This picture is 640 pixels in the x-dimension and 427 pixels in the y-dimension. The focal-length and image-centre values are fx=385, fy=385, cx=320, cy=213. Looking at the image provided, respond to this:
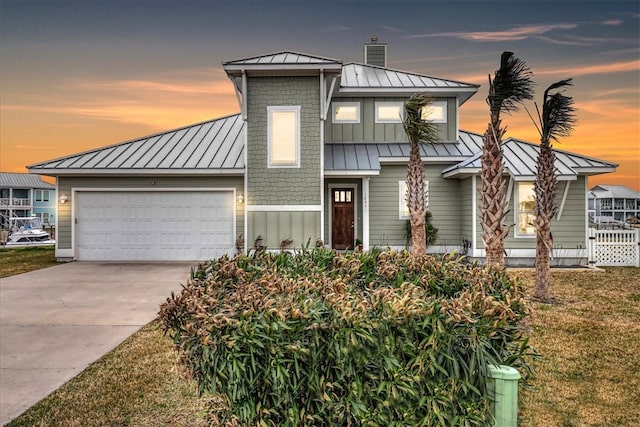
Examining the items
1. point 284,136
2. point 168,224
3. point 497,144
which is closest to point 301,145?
point 284,136

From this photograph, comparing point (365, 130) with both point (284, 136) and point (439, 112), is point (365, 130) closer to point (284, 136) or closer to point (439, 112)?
point (439, 112)

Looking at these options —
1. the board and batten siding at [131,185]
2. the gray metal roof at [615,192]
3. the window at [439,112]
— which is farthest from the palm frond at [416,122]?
the gray metal roof at [615,192]

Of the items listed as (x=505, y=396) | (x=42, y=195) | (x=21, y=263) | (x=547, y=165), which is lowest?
(x=21, y=263)

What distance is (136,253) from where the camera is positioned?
549 inches

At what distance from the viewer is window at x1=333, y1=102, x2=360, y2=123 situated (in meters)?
15.3

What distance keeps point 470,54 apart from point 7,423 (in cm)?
1820

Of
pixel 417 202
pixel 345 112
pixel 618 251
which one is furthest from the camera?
pixel 345 112

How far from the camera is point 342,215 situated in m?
14.2

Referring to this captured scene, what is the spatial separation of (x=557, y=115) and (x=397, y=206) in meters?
6.64

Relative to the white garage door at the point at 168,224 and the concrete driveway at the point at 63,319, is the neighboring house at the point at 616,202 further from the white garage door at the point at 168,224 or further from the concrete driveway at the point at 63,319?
the concrete driveway at the point at 63,319

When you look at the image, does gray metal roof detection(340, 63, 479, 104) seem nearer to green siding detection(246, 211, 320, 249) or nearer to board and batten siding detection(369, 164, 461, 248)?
board and batten siding detection(369, 164, 461, 248)

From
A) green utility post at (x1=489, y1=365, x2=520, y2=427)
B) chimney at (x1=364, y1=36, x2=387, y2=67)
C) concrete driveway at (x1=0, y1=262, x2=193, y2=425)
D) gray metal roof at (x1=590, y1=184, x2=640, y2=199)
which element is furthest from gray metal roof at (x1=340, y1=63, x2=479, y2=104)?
gray metal roof at (x1=590, y1=184, x2=640, y2=199)

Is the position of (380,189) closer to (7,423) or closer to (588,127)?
(588,127)

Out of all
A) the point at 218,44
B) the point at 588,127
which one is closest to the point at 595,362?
the point at 588,127
